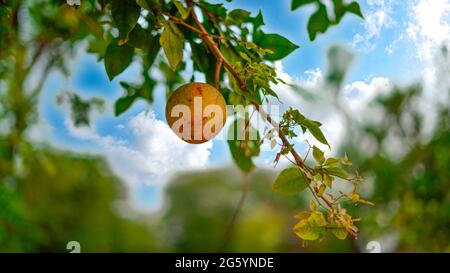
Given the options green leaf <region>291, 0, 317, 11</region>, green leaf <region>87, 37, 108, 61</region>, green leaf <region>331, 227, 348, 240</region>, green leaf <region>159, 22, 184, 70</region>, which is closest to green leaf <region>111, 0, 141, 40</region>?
green leaf <region>159, 22, 184, 70</region>

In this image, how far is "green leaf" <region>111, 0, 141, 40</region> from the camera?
0.47 metres

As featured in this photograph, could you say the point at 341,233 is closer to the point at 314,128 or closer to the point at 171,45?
the point at 314,128

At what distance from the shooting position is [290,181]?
0.48 meters

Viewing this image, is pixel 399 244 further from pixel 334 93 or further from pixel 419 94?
pixel 334 93

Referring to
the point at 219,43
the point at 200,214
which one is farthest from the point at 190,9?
the point at 200,214

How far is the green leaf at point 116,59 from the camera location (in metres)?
0.54

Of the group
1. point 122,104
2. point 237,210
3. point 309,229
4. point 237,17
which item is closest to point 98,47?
point 122,104

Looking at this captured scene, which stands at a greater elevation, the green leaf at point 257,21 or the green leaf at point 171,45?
the green leaf at point 257,21

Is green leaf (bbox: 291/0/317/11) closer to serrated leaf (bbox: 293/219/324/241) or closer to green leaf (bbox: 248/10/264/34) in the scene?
green leaf (bbox: 248/10/264/34)

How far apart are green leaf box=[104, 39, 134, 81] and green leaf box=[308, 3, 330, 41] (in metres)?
0.18

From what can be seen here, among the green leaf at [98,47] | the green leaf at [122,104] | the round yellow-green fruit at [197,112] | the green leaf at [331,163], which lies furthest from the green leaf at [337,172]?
the green leaf at [98,47]

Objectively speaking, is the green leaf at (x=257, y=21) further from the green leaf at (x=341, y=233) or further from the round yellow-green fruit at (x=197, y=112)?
the green leaf at (x=341, y=233)

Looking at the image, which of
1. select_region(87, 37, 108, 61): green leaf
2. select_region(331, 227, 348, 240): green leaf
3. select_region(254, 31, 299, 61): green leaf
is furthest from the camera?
select_region(87, 37, 108, 61): green leaf

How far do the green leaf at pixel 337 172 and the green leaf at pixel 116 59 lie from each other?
0.22 m
